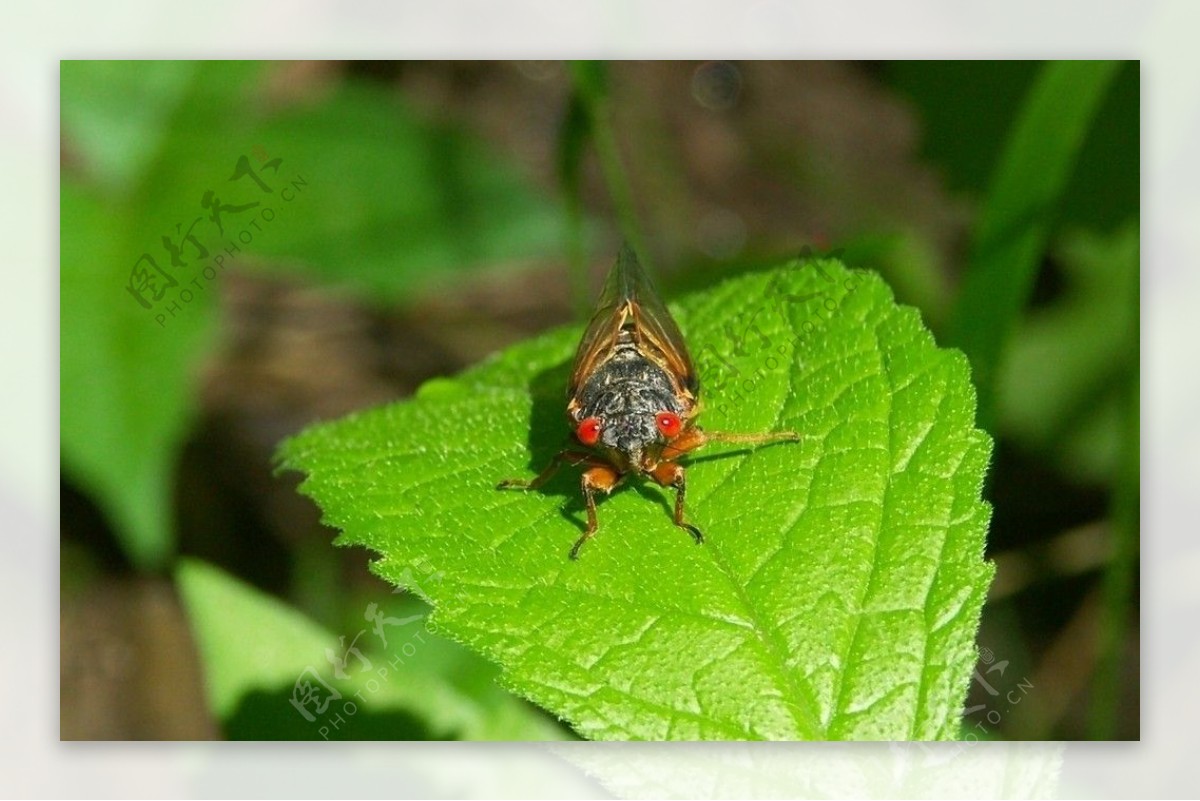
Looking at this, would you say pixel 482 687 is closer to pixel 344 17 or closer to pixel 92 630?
pixel 92 630

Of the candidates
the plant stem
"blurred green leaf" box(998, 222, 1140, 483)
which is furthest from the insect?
"blurred green leaf" box(998, 222, 1140, 483)

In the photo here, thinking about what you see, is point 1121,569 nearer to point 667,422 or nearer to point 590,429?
point 667,422

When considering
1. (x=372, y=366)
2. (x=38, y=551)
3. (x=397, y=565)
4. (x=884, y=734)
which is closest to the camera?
(x=884, y=734)

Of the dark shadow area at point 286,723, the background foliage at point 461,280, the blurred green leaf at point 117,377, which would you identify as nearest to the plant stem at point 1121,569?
the background foliage at point 461,280

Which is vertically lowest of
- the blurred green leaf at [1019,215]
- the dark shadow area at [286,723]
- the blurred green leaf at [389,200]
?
the dark shadow area at [286,723]

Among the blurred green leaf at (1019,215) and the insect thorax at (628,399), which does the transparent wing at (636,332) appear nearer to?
the insect thorax at (628,399)

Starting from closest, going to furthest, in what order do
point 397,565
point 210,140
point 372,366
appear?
point 397,565, point 210,140, point 372,366

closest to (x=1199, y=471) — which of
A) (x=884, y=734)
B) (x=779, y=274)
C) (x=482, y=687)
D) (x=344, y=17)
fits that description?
(x=779, y=274)
